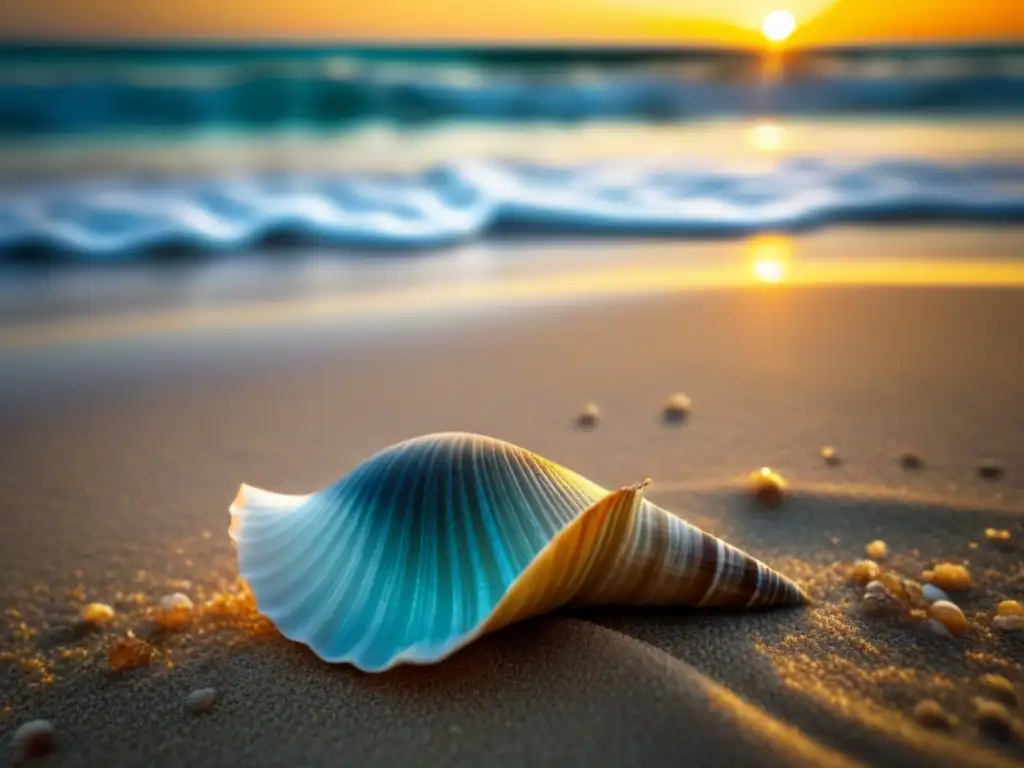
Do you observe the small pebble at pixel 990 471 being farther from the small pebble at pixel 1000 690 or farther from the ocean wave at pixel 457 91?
the ocean wave at pixel 457 91

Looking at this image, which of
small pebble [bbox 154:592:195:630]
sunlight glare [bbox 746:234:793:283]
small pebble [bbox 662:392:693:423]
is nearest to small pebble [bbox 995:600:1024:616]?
small pebble [bbox 662:392:693:423]

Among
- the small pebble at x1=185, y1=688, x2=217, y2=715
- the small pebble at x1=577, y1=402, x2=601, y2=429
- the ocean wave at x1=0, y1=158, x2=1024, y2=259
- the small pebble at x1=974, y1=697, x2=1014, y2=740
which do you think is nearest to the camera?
the small pebble at x1=974, y1=697, x2=1014, y2=740

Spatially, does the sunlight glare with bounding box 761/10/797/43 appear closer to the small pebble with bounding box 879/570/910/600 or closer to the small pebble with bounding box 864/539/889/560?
the small pebble with bounding box 864/539/889/560

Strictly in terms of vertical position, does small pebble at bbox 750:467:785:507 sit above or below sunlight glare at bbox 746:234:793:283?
below

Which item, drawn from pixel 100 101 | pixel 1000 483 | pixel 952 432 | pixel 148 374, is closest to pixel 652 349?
pixel 952 432

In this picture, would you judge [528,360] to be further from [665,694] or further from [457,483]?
[665,694]

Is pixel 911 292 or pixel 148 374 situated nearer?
pixel 148 374

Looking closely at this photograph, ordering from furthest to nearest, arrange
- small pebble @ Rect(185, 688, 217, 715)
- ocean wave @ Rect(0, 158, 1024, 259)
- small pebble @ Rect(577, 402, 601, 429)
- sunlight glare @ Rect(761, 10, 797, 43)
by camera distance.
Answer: sunlight glare @ Rect(761, 10, 797, 43) < ocean wave @ Rect(0, 158, 1024, 259) < small pebble @ Rect(577, 402, 601, 429) < small pebble @ Rect(185, 688, 217, 715)
